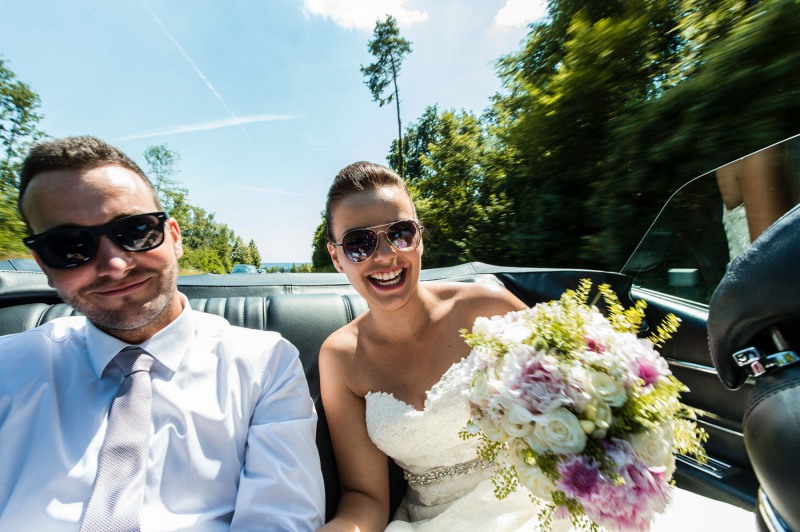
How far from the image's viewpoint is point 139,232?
1.61m

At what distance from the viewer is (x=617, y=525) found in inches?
41.4

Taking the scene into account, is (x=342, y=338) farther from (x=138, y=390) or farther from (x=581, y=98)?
(x=581, y=98)

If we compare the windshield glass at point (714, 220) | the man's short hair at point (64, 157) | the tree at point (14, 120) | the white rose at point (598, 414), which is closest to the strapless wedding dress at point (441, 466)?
the white rose at point (598, 414)

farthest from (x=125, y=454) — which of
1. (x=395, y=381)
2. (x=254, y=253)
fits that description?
(x=254, y=253)

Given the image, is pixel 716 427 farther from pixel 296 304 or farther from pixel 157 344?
pixel 157 344

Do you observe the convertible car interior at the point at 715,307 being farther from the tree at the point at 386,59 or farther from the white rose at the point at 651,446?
the tree at the point at 386,59

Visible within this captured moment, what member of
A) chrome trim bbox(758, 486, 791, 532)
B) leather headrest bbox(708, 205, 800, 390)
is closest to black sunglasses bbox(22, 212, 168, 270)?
leather headrest bbox(708, 205, 800, 390)

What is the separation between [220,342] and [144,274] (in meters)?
0.44

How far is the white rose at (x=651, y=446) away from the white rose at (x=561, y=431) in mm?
164

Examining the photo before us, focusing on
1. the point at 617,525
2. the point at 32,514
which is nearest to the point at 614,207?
the point at 617,525

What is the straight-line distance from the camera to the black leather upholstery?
212 centimetres

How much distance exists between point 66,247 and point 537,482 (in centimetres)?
182

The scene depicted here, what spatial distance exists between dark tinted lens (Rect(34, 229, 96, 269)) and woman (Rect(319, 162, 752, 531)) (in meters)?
1.01

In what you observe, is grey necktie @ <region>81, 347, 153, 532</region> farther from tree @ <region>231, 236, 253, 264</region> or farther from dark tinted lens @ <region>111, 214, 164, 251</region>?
tree @ <region>231, 236, 253, 264</region>
